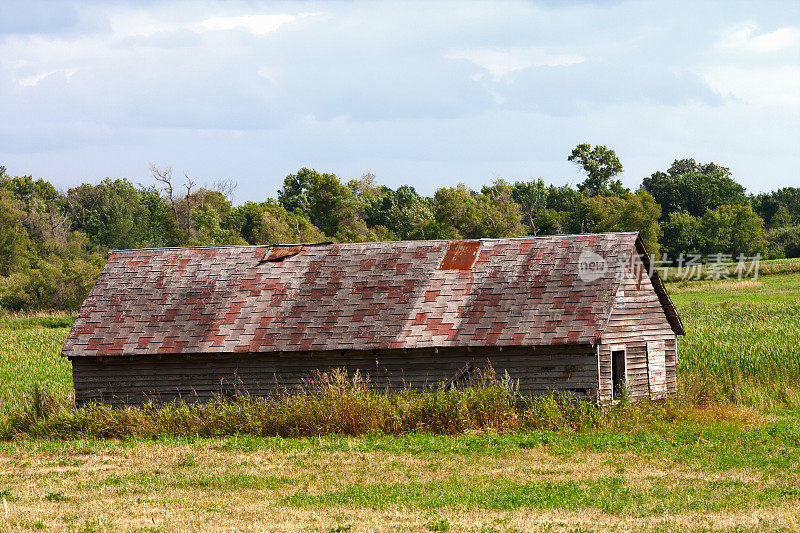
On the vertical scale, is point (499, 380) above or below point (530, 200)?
below

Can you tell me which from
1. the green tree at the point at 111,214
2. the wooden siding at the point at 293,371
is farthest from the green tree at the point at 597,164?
the wooden siding at the point at 293,371

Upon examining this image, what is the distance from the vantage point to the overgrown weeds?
19062 millimetres

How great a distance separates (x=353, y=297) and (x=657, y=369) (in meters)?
8.03

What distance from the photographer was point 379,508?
12672mm

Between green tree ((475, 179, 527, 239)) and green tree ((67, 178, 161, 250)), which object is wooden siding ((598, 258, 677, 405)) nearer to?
green tree ((475, 179, 527, 239))

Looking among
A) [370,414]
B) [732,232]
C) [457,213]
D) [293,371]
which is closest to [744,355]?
[370,414]

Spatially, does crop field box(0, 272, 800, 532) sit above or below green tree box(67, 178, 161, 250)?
below

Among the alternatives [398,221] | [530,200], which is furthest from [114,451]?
[530,200]

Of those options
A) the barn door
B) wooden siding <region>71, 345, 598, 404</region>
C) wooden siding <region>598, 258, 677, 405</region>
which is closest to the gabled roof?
wooden siding <region>71, 345, 598, 404</region>

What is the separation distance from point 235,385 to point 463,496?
10.1 metres

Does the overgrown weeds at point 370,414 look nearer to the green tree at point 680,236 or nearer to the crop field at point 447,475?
the crop field at point 447,475

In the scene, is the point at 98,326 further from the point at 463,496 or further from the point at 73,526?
the point at 463,496

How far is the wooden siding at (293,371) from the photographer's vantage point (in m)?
20.2

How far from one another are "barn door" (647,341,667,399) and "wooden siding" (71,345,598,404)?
278 centimetres
